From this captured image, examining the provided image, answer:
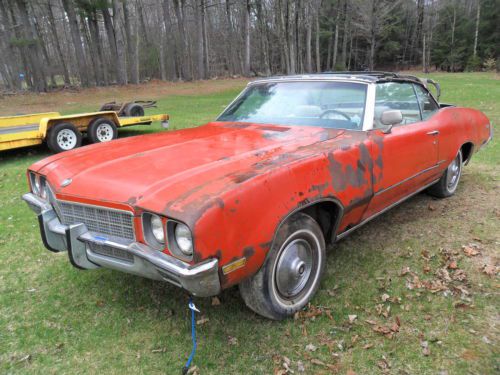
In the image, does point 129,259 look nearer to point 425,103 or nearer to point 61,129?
point 425,103

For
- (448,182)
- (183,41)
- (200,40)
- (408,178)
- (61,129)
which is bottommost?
(448,182)

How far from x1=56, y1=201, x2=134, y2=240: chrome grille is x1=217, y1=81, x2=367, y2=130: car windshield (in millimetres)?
1940

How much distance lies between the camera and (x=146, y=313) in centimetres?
305

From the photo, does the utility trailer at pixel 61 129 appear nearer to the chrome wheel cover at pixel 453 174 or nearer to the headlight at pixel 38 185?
the headlight at pixel 38 185

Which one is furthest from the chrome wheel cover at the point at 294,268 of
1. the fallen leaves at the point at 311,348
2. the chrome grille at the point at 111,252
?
the chrome grille at the point at 111,252

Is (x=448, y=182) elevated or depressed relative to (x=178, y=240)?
depressed

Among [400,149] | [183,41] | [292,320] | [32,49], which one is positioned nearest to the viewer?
[292,320]

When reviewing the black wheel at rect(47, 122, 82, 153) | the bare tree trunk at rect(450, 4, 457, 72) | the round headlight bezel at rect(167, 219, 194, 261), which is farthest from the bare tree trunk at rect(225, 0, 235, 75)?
the round headlight bezel at rect(167, 219, 194, 261)

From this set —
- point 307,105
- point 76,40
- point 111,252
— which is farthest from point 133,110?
point 76,40

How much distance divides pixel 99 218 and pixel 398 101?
3169 millimetres

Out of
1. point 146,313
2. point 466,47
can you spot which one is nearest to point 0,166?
point 146,313

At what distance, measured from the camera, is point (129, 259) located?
2.46 metres

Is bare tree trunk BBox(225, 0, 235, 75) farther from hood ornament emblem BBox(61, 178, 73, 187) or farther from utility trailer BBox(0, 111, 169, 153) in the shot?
hood ornament emblem BBox(61, 178, 73, 187)

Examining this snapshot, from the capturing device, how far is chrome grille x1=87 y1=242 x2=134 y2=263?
2.45 metres
